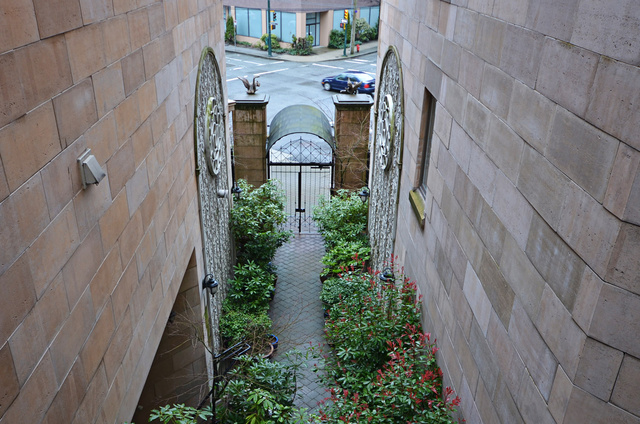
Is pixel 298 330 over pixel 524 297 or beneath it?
beneath

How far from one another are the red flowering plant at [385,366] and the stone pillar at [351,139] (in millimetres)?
8213

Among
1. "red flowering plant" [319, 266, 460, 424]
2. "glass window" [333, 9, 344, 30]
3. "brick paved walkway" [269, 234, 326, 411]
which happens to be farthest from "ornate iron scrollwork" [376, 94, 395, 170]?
"glass window" [333, 9, 344, 30]

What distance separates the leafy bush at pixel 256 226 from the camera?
12.5m

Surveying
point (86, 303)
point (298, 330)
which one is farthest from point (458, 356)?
point (298, 330)

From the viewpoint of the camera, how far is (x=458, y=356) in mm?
5699

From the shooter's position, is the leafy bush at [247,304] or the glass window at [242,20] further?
the glass window at [242,20]

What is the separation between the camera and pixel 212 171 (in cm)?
943

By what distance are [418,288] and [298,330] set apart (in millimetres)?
4815

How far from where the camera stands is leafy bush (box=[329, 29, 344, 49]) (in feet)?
138

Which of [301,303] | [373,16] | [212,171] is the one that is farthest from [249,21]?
[212,171]

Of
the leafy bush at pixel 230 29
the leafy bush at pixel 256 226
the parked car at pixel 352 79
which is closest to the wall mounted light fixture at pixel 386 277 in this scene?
the leafy bush at pixel 256 226

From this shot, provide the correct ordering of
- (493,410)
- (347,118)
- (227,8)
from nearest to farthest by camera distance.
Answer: (493,410) → (347,118) → (227,8)

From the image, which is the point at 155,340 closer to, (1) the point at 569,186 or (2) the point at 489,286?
(2) the point at 489,286

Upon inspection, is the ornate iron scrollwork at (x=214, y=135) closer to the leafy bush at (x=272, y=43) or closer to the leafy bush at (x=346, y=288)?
the leafy bush at (x=346, y=288)
